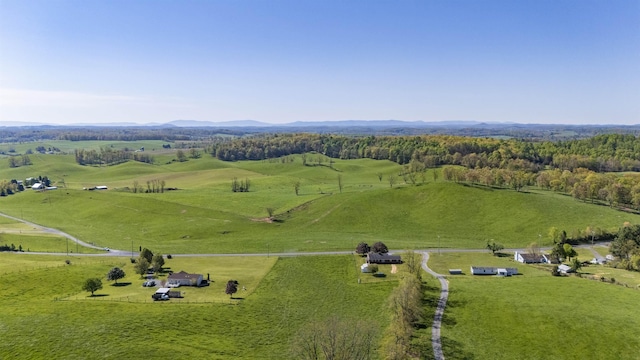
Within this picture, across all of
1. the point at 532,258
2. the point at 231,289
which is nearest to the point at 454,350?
the point at 231,289

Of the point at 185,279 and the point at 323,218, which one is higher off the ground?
the point at 185,279

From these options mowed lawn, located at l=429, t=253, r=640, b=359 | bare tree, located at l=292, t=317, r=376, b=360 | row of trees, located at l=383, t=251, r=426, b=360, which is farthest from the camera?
mowed lawn, located at l=429, t=253, r=640, b=359

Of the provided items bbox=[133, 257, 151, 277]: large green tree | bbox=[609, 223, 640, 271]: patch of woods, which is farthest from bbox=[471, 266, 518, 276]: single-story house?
bbox=[133, 257, 151, 277]: large green tree

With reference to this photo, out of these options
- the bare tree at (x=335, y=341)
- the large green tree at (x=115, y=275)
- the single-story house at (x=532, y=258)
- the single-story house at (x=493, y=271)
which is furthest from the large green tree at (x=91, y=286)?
the single-story house at (x=532, y=258)

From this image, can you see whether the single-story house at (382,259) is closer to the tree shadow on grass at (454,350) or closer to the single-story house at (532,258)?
the single-story house at (532,258)

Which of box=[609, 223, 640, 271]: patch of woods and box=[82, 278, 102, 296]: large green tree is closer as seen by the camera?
box=[82, 278, 102, 296]: large green tree

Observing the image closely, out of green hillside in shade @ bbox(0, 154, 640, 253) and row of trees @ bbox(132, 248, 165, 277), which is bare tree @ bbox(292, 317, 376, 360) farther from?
green hillside in shade @ bbox(0, 154, 640, 253)

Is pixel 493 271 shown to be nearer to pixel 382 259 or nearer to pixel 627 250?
pixel 382 259
